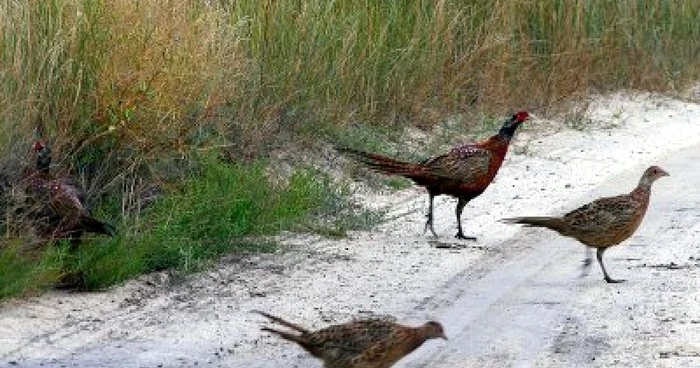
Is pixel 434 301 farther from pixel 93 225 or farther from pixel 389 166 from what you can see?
pixel 389 166

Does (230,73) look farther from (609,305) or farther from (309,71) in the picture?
(609,305)

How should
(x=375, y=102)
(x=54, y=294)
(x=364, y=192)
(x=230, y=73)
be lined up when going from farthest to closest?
(x=375, y=102), (x=364, y=192), (x=230, y=73), (x=54, y=294)

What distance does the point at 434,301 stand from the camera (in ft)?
30.7

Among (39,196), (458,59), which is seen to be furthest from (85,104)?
(458,59)

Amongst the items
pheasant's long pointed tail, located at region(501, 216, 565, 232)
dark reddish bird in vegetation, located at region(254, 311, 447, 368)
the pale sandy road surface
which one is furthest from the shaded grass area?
dark reddish bird in vegetation, located at region(254, 311, 447, 368)

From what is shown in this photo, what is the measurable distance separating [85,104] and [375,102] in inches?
158

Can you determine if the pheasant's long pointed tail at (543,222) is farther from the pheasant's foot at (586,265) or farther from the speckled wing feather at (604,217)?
the pheasant's foot at (586,265)

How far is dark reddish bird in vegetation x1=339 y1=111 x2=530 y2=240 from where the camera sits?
11.1m

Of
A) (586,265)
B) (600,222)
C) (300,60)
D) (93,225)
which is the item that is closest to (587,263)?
(586,265)

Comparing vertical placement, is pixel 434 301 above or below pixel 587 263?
above

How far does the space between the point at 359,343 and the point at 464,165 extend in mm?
4049

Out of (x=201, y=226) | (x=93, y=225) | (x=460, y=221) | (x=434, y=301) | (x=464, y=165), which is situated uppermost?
(x=93, y=225)

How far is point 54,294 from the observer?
905cm

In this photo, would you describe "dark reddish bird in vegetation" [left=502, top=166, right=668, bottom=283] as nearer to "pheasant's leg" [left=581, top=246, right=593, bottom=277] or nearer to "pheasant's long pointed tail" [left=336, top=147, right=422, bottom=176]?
"pheasant's leg" [left=581, top=246, right=593, bottom=277]
